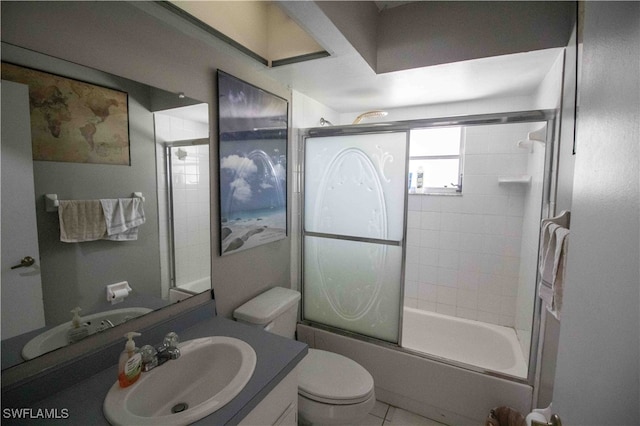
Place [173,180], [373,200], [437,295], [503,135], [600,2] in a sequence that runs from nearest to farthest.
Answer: [600,2] < [173,180] < [373,200] < [503,135] < [437,295]

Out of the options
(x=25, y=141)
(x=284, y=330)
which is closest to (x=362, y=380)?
(x=284, y=330)

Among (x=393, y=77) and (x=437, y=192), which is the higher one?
(x=393, y=77)

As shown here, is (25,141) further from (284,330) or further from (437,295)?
(437,295)

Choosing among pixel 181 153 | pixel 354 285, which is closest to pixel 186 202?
pixel 181 153

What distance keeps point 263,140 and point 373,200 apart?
0.88 m

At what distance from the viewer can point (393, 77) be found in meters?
1.91

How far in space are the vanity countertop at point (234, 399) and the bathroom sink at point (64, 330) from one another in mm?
123

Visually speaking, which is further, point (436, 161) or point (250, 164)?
point (436, 161)

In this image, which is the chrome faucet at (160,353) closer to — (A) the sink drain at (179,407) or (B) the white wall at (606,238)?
(A) the sink drain at (179,407)

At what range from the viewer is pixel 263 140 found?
5.97 ft

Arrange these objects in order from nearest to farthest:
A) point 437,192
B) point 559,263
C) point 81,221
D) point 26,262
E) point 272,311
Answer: point 26,262 < point 81,221 < point 559,263 < point 272,311 < point 437,192

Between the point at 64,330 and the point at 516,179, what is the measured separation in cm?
293

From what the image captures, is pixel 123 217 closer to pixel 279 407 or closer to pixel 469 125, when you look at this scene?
pixel 279 407

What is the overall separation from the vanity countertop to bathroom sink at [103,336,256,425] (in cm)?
2
